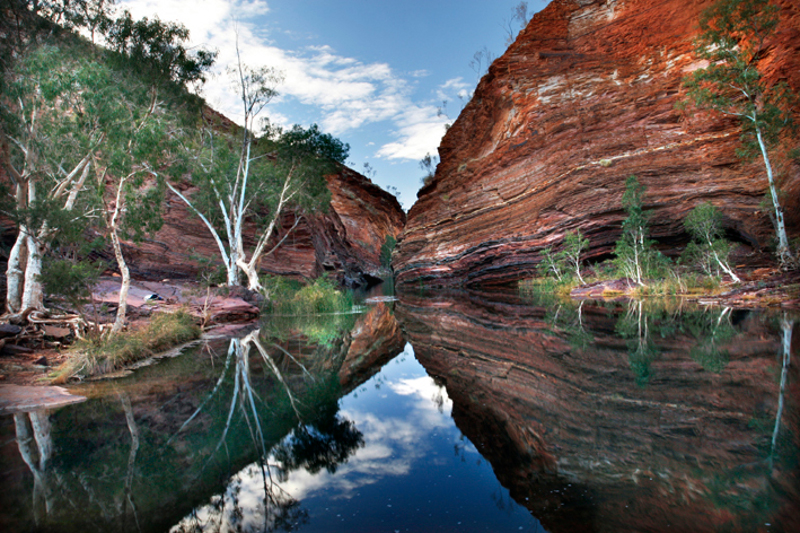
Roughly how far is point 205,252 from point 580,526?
931 inches

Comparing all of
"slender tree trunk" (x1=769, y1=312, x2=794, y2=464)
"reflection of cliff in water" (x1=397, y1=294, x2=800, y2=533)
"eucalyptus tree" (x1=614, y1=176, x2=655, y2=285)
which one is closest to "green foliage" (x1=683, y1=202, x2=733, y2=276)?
"eucalyptus tree" (x1=614, y1=176, x2=655, y2=285)

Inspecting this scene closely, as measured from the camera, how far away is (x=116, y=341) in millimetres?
6641

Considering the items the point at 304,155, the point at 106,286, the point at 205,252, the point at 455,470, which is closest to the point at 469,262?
the point at 304,155

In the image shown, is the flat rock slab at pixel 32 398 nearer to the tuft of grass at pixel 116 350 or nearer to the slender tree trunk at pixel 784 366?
the tuft of grass at pixel 116 350

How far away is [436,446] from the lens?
10.4 feet

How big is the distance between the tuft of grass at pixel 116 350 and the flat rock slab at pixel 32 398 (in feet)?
1.87

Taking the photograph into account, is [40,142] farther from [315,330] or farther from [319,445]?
[319,445]

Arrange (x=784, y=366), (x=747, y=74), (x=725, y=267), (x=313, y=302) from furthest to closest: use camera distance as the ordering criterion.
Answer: (x=313, y=302), (x=747, y=74), (x=725, y=267), (x=784, y=366)

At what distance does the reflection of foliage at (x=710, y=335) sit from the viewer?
476cm

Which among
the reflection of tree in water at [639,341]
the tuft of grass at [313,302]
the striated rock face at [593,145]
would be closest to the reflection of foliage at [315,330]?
the tuft of grass at [313,302]

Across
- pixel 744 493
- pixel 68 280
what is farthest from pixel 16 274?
pixel 744 493

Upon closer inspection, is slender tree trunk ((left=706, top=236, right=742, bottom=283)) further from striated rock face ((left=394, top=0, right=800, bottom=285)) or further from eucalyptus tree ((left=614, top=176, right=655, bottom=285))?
striated rock face ((left=394, top=0, right=800, bottom=285))

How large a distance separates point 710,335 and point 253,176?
→ 64.5 feet

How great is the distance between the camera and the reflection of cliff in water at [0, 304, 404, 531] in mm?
2275
